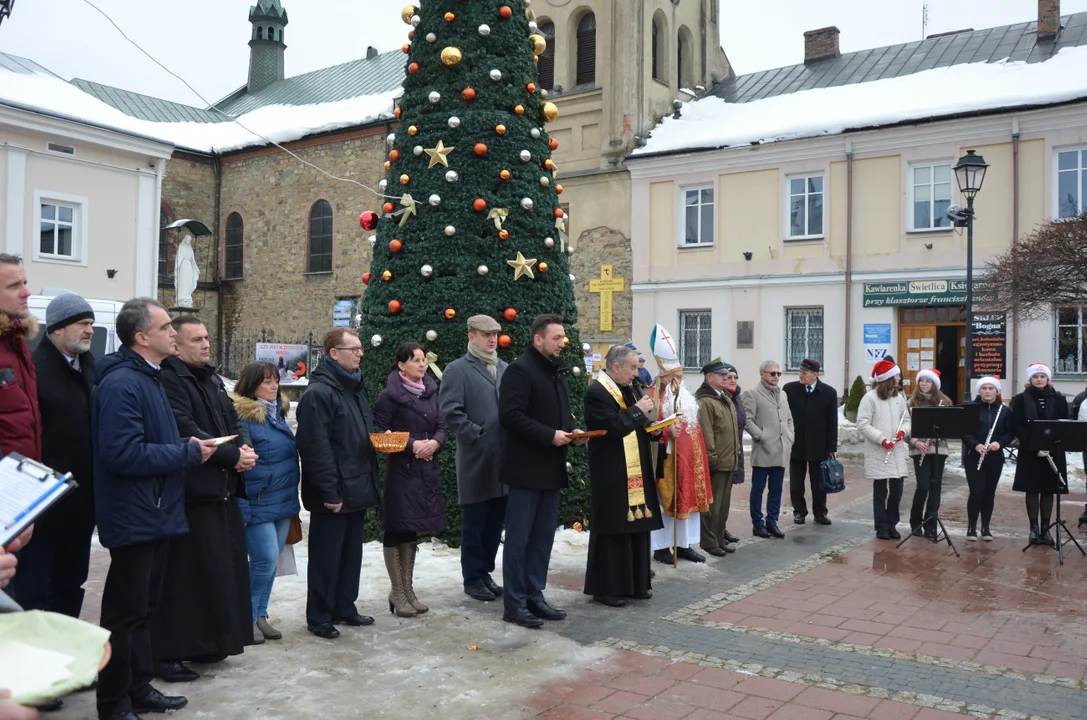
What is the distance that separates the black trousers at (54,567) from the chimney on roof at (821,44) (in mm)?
27890

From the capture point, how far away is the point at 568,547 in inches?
349

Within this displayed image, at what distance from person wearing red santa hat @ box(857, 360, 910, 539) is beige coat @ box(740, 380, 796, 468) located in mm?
799

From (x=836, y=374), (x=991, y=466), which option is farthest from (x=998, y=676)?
(x=836, y=374)

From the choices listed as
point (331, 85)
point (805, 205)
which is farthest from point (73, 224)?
point (805, 205)

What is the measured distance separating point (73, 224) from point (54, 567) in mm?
23393

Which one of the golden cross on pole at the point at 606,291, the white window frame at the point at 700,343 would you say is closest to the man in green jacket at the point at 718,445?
the white window frame at the point at 700,343

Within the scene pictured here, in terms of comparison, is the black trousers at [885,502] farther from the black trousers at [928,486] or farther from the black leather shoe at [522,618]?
the black leather shoe at [522,618]

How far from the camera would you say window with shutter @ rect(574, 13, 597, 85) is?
28109 mm

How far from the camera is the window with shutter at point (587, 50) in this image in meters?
28.1

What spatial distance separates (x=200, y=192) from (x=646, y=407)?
112 ft

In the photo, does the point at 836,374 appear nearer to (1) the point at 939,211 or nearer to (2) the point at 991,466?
(1) the point at 939,211

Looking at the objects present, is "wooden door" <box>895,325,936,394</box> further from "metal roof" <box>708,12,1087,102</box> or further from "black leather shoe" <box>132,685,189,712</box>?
"black leather shoe" <box>132,685,189,712</box>

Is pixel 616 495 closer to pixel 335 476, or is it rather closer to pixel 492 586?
pixel 492 586

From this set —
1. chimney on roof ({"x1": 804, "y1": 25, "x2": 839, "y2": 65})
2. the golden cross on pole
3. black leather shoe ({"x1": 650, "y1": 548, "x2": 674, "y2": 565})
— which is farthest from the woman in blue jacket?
chimney on roof ({"x1": 804, "y1": 25, "x2": 839, "y2": 65})
